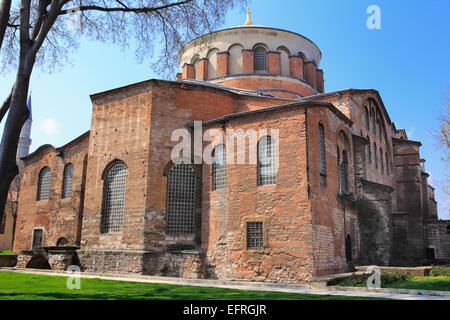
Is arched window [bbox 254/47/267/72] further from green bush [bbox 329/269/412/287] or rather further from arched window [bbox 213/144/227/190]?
green bush [bbox 329/269/412/287]

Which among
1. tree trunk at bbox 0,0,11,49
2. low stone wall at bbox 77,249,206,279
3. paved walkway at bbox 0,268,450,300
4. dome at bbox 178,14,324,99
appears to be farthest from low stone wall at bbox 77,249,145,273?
dome at bbox 178,14,324,99

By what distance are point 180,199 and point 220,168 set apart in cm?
220

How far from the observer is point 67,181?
21.7 m

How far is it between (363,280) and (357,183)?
21.7 feet

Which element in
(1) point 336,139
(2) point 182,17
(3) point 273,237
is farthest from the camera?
(1) point 336,139

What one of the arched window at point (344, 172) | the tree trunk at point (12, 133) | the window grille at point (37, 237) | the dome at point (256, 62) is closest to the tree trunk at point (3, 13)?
the tree trunk at point (12, 133)

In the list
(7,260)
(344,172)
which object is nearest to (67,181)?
(7,260)

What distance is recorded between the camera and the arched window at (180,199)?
16359 mm

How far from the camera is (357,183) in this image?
17859mm

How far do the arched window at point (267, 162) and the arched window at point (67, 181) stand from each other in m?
11.7

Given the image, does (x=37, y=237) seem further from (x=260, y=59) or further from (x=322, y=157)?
(x=260, y=59)

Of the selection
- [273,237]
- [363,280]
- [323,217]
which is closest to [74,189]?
[273,237]

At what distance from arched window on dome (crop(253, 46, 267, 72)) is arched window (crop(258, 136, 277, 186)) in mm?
11127

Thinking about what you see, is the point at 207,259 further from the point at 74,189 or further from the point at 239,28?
the point at 239,28
